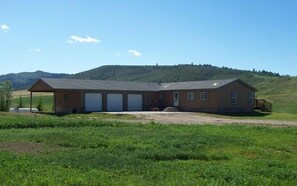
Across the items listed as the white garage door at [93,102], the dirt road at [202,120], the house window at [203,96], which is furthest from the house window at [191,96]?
the white garage door at [93,102]

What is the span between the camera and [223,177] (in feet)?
35.1

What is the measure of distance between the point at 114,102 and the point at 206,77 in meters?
79.3

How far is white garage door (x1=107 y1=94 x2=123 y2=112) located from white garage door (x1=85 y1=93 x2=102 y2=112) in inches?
52.2

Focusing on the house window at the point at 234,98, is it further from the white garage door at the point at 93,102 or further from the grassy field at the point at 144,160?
the grassy field at the point at 144,160

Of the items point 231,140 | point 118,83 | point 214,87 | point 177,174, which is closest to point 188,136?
point 231,140

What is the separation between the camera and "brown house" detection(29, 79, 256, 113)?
4869 centimetres

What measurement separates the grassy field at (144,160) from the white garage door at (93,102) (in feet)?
94.4

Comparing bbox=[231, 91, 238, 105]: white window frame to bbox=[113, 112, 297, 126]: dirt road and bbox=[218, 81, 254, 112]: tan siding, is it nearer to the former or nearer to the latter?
bbox=[218, 81, 254, 112]: tan siding

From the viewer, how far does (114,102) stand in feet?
170

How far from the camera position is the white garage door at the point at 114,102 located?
51.0 meters

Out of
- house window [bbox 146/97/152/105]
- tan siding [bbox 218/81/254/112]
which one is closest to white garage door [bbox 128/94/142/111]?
house window [bbox 146/97/152/105]

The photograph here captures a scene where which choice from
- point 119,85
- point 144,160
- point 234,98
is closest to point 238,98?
point 234,98

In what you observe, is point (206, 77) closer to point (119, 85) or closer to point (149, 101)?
point (149, 101)

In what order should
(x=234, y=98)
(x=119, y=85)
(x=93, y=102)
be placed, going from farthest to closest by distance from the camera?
(x=119, y=85) → (x=234, y=98) → (x=93, y=102)
